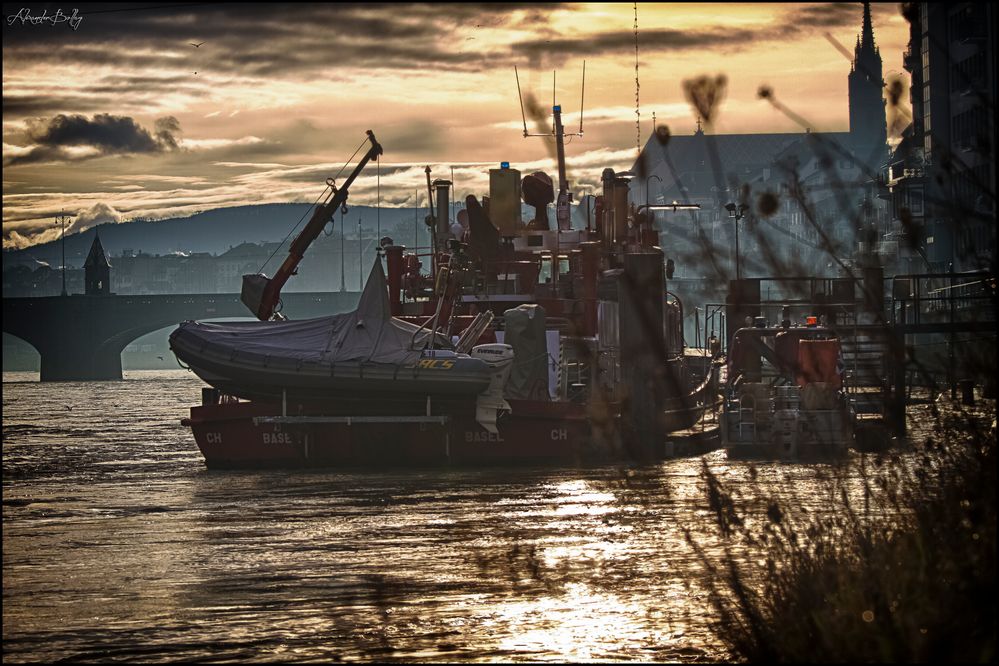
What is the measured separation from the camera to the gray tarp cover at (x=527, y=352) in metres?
29.7

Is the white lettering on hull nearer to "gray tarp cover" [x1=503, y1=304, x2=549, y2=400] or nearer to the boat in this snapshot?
"gray tarp cover" [x1=503, y1=304, x2=549, y2=400]

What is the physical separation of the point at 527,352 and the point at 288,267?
11.6 meters

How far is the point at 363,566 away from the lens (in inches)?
671

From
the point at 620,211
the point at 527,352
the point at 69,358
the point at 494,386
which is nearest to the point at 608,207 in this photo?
the point at 620,211

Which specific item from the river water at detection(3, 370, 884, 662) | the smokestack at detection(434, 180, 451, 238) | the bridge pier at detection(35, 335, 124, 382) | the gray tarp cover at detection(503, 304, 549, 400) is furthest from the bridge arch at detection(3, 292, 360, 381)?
the gray tarp cover at detection(503, 304, 549, 400)

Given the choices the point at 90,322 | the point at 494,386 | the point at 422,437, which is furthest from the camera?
the point at 90,322

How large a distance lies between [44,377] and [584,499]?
115m

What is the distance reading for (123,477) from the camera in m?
32.2

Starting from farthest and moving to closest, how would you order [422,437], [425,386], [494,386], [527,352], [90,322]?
[90,322] < [527,352] < [422,437] < [494,386] < [425,386]

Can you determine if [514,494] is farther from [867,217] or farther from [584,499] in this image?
[867,217]

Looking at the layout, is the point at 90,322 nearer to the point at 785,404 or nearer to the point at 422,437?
the point at 422,437

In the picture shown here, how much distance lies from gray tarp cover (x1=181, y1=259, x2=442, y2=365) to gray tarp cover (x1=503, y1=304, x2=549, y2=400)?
6.35ft

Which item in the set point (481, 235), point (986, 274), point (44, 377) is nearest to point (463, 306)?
point (481, 235)

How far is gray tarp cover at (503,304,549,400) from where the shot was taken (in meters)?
29.7
